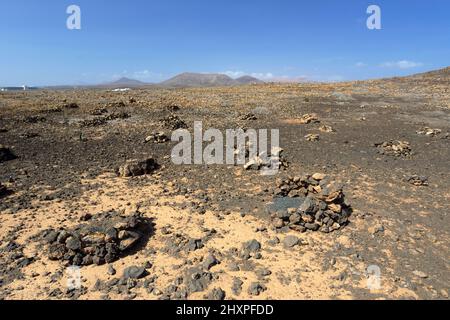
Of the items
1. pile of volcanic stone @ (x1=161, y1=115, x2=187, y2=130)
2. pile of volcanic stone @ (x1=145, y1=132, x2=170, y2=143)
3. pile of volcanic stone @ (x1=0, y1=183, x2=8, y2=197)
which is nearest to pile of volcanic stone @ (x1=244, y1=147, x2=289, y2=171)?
pile of volcanic stone @ (x1=145, y1=132, x2=170, y2=143)

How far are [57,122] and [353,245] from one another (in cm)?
1693

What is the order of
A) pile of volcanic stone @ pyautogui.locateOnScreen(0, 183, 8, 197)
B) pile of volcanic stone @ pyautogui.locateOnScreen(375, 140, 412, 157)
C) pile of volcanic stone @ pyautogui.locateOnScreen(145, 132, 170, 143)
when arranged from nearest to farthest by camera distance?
pile of volcanic stone @ pyautogui.locateOnScreen(0, 183, 8, 197), pile of volcanic stone @ pyautogui.locateOnScreen(375, 140, 412, 157), pile of volcanic stone @ pyautogui.locateOnScreen(145, 132, 170, 143)

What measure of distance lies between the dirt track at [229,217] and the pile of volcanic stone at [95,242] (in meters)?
0.17

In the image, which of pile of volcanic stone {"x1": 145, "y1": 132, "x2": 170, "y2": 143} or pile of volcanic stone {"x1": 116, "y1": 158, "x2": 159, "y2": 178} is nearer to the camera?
pile of volcanic stone {"x1": 116, "y1": 158, "x2": 159, "y2": 178}

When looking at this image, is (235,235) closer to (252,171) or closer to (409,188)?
(252,171)

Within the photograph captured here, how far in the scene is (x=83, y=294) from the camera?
518 cm

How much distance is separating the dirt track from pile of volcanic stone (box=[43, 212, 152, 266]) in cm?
17

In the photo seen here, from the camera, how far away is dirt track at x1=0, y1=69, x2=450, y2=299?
539 centimetres

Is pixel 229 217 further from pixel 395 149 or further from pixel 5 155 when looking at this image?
pixel 5 155

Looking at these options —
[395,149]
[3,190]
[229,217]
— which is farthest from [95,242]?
[395,149]

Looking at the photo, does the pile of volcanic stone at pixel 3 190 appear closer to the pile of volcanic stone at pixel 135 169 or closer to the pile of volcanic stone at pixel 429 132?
the pile of volcanic stone at pixel 135 169

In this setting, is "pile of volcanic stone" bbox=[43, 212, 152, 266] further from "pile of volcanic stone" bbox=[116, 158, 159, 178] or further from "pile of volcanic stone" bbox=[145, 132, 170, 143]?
"pile of volcanic stone" bbox=[145, 132, 170, 143]

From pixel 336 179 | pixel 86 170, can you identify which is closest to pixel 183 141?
pixel 86 170
